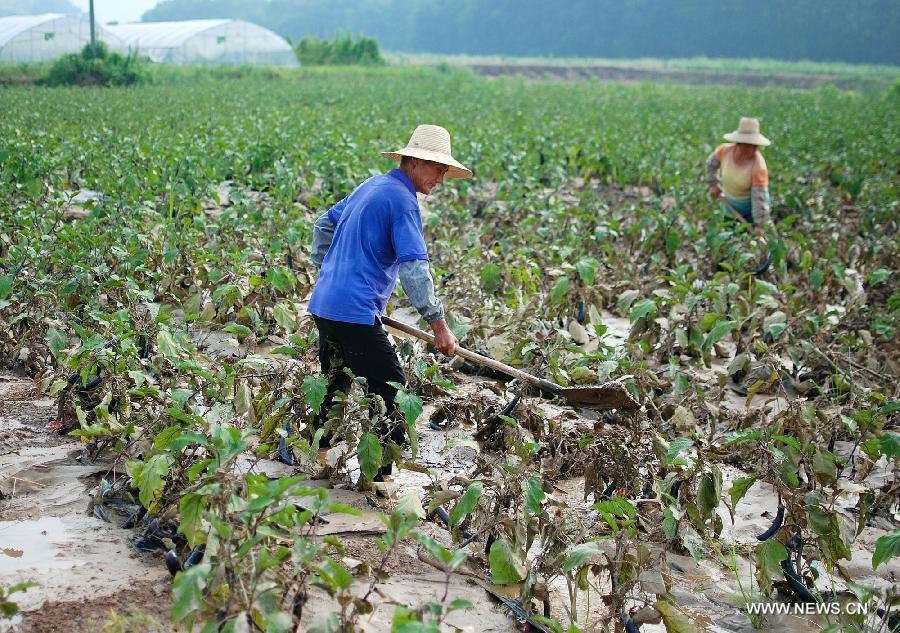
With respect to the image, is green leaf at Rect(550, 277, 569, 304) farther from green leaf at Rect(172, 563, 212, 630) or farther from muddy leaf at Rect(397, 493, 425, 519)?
green leaf at Rect(172, 563, 212, 630)

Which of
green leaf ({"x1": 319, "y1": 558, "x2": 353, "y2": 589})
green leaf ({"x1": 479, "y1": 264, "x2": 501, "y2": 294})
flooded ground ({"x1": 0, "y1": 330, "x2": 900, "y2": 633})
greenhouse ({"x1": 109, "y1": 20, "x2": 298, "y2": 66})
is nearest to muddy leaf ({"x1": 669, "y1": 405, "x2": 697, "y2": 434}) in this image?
flooded ground ({"x1": 0, "y1": 330, "x2": 900, "y2": 633})

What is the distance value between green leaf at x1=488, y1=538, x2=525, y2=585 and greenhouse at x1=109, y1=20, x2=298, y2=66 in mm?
37947

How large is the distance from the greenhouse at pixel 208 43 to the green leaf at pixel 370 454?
37.3 m

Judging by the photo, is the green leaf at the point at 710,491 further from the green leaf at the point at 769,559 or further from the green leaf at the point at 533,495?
the green leaf at the point at 533,495

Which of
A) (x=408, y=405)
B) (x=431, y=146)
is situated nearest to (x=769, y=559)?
(x=408, y=405)

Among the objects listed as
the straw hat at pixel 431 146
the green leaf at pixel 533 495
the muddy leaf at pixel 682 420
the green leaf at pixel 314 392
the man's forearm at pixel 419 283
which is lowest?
the muddy leaf at pixel 682 420

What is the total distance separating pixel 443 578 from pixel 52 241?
140 inches

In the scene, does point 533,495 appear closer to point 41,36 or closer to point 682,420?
point 682,420

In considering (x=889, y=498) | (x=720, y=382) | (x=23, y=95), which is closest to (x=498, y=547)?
(x=889, y=498)

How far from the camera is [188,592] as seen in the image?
79.6 inches

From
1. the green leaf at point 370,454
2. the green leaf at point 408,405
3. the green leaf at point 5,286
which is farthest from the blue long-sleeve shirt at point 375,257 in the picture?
the green leaf at point 5,286

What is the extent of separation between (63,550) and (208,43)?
39131 millimetres

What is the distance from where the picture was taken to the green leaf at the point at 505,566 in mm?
2730

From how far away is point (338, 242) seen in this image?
3523mm
